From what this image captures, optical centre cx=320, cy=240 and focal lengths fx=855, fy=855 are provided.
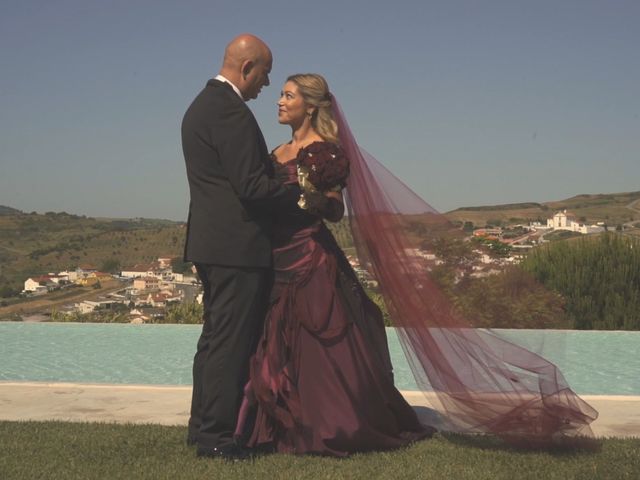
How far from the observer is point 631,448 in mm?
4852

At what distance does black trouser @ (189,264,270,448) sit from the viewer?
14.8 feet

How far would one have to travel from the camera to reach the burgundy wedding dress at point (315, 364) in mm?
4602

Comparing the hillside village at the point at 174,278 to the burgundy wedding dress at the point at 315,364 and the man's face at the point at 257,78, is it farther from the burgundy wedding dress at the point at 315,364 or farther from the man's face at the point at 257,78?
the man's face at the point at 257,78

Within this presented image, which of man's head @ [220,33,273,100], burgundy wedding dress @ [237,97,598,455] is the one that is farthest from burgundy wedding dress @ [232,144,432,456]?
man's head @ [220,33,273,100]

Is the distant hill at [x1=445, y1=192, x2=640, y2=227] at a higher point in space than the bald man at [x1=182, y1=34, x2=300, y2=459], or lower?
higher

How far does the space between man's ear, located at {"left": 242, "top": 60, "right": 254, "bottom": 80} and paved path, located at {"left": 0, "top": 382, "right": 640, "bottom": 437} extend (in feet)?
7.88

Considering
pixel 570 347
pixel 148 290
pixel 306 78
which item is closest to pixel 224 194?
pixel 306 78

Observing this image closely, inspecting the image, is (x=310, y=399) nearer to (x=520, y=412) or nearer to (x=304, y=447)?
(x=304, y=447)

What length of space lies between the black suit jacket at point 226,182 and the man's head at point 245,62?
9 cm

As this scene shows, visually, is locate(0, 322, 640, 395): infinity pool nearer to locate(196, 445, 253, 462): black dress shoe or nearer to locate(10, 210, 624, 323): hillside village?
locate(10, 210, 624, 323): hillside village

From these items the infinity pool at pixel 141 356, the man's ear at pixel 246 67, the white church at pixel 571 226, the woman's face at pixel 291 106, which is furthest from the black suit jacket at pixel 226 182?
the white church at pixel 571 226

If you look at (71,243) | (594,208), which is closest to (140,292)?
(71,243)

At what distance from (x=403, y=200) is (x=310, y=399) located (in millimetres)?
1271

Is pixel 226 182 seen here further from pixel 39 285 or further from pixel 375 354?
pixel 39 285
